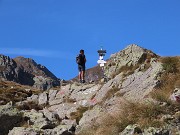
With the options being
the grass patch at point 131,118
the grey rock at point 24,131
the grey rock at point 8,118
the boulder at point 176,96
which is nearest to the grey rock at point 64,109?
the grey rock at point 8,118

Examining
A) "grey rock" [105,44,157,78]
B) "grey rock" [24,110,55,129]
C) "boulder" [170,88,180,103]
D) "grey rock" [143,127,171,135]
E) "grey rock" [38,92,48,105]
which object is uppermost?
"grey rock" [105,44,157,78]

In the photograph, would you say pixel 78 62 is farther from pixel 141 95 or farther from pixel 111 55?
pixel 141 95

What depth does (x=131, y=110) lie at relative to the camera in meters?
18.7

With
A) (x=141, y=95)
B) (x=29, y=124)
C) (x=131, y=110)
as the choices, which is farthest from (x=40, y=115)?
(x=131, y=110)

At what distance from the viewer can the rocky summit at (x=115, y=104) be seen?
18109 mm

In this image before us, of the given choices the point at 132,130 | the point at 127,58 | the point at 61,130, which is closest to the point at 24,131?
the point at 61,130

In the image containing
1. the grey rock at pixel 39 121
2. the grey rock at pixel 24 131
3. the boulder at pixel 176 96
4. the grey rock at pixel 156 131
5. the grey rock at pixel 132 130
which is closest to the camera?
the grey rock at pixel 156 131

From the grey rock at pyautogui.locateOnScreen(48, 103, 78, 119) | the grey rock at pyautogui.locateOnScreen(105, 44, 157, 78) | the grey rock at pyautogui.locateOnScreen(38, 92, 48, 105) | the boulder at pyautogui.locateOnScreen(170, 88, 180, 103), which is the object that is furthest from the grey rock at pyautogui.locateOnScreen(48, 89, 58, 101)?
the boulder at pyautogui.locateOnScreen(170, 88, 180, 103)

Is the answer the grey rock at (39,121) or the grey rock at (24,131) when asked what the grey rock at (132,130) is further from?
the grey rock at (39,121)

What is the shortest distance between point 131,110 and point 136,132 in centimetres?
212

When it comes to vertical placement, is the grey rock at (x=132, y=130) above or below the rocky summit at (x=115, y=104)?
below

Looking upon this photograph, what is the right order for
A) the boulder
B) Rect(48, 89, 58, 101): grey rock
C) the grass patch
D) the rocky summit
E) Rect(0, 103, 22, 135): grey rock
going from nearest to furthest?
the grass patch, the rocky summit, the boulder, Rect(0, 103, 22, 135): grey rock, Rect(48, 89, 58, 101): grey rock

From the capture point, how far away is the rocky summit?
18.1 meters

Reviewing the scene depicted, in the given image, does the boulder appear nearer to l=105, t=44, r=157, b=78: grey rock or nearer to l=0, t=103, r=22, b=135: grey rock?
l=0, t=103, r=22, b=135: grey rock
